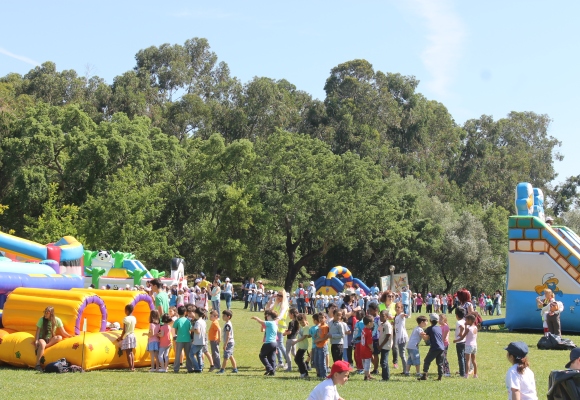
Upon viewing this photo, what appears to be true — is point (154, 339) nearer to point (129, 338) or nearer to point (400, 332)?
point (129, 338)

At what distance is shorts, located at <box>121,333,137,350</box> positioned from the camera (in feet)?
47.9

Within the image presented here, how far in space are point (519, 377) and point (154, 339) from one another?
879 centimetres

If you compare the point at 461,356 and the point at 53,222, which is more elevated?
the point at 53,222

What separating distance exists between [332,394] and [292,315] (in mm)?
7338

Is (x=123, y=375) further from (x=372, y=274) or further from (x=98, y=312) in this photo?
(x=372, y=274)

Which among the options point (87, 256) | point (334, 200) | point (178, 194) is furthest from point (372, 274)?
point (87, 256)

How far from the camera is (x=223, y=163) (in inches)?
1989

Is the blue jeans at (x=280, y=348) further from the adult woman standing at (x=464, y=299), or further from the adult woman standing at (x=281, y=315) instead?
the adult woman standing at (x=464, y=299)

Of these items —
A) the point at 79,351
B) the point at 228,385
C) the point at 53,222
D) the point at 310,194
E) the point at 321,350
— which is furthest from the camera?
the point at 310,194

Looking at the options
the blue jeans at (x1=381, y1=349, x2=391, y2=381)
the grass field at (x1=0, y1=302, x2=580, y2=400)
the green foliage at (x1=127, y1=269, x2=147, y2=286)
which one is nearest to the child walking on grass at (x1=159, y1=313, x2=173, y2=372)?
the grass field at (x1=0, y1=302, x2=580, y2=400)

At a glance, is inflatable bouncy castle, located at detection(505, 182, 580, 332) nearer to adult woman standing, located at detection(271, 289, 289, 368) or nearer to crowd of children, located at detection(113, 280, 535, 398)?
crowd of children, located at detection(113, 280, 535, 398)

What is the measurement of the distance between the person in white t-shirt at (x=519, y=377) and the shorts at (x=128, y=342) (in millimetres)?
8829

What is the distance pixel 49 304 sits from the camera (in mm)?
14773

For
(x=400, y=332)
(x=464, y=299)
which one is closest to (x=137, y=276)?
(x=400, y=332)
